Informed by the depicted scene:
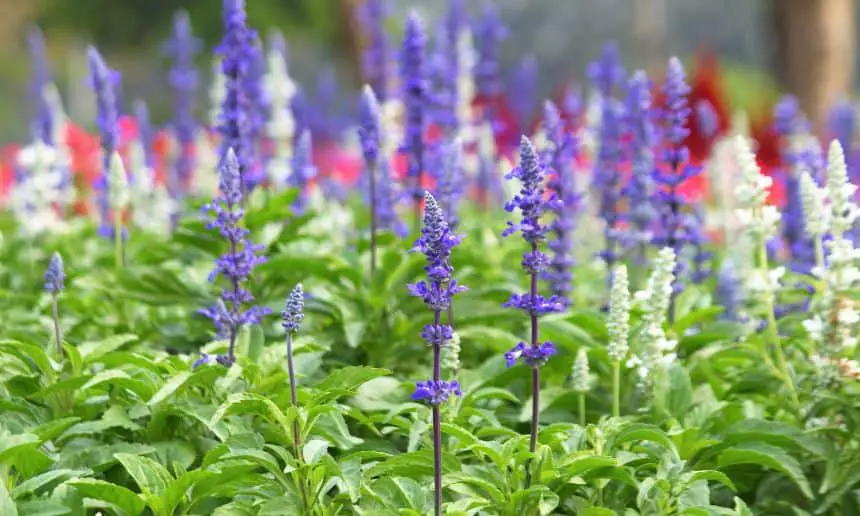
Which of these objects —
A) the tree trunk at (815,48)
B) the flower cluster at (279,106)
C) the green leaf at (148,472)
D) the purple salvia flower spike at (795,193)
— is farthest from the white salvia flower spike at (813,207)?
the tree trunk at (815,48)

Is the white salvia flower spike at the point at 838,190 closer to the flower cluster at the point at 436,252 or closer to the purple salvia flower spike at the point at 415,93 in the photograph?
the flower cluster at the point at 436,252

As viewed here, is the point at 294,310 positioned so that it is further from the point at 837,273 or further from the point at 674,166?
the point at 674,166

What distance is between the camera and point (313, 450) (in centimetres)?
365

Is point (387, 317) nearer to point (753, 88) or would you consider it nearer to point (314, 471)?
point (314, 471)

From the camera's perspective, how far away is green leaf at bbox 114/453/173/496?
12.0 ft

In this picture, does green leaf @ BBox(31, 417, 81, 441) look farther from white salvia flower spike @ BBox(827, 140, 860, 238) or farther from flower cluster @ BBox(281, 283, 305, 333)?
white salvia flower spike @ BBox(827, 140, 860, 238)

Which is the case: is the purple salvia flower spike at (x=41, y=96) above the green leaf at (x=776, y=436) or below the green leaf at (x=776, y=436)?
above

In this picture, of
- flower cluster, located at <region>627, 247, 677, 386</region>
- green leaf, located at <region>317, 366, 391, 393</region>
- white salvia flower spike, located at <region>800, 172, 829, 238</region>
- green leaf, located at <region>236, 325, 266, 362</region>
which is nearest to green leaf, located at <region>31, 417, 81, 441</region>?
green leaf, located at <region>236, 325, 266, 362</region>

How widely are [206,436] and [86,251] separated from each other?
10.4ft

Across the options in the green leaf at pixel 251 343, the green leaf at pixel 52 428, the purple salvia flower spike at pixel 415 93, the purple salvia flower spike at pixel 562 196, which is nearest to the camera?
the green leaf at pixel 52 428

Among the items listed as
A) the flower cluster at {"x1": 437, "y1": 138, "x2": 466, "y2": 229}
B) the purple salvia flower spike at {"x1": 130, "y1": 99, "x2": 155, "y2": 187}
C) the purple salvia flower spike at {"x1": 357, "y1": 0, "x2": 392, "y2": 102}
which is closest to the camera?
the flower cluster at {"x1": 437, "y1": 138, "x2": 466, "y2": 229}

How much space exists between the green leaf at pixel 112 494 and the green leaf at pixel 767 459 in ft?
6.58

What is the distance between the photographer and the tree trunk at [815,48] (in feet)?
42.4

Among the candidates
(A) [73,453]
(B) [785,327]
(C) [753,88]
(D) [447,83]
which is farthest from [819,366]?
(C) [753,88]
